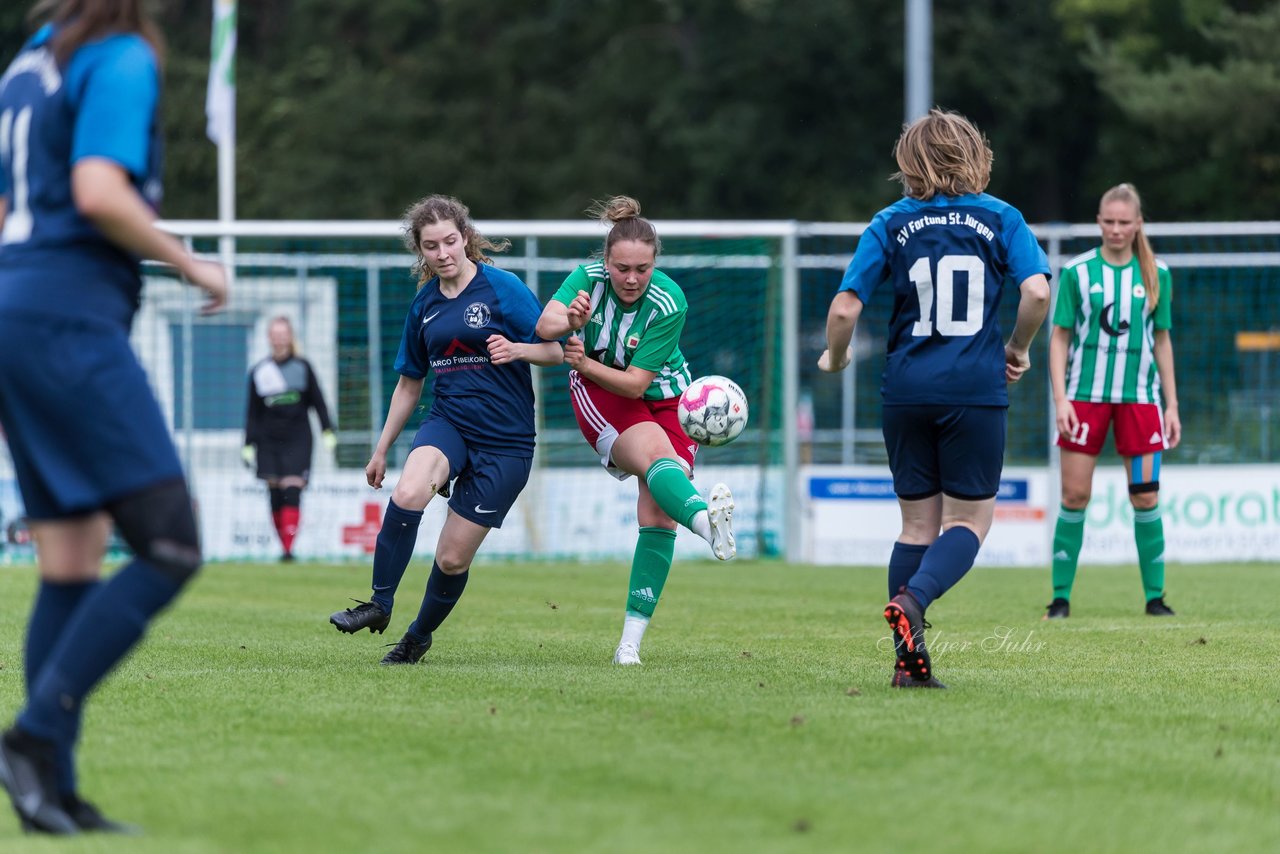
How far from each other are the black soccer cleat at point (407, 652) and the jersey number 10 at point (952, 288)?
247 cm

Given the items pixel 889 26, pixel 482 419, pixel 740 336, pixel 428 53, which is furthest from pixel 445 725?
pixel 428 53

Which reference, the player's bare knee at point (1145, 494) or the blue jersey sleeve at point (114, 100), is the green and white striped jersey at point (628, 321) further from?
the player's bare knee at point (1145, 494)

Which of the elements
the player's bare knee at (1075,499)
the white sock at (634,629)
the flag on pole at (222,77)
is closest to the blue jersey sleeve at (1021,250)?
the white sock at (634,629)

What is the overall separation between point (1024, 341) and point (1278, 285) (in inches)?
471

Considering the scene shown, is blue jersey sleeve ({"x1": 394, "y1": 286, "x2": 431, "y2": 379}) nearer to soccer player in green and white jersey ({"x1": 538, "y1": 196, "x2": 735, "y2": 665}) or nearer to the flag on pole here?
soccer player in green and white jersey ({"x1": 538, "y1": 196, "x2": 735, "y2": 665})

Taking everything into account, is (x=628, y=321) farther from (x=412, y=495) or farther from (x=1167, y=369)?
(x=1167, y=369)

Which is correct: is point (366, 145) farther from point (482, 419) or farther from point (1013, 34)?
point (482, 419)

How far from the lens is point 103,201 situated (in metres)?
3.82

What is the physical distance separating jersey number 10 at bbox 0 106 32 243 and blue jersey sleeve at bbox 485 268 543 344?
3.18m

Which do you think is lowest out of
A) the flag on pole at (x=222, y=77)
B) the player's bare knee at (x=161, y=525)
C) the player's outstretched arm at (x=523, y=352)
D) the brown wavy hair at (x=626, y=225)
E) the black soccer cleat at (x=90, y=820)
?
the black soccer cleat at (x=90, y=820)

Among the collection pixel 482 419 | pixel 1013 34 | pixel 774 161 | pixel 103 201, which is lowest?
pixel 482 419

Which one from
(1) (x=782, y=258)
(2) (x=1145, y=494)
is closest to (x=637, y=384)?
(2) (x=1145, y=494)

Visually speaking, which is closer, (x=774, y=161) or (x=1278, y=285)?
(x=1278, y=285)

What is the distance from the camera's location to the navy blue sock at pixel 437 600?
7094 millimetres
